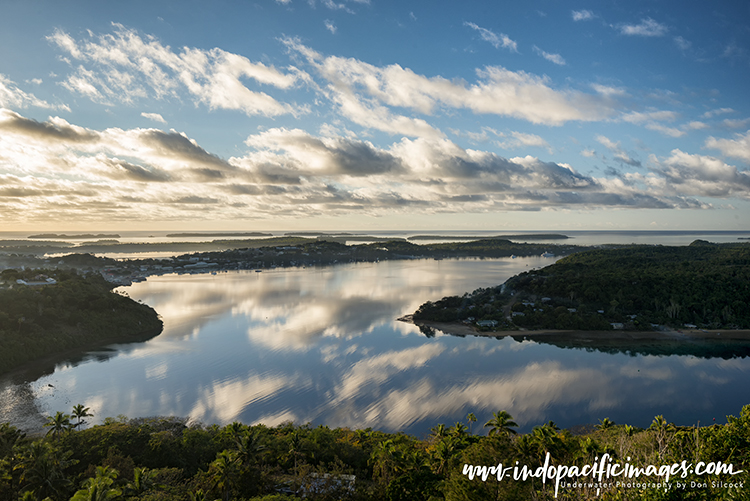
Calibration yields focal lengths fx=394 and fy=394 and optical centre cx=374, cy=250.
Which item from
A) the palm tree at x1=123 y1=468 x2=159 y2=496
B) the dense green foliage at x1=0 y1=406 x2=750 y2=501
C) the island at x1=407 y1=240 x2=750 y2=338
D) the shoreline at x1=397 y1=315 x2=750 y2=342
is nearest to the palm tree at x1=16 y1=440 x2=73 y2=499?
→ the dense green foliage at x1=0 y1=406 x2=750 y2=501

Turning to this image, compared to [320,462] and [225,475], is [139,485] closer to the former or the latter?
[225,475]

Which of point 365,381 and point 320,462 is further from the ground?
point 320,462

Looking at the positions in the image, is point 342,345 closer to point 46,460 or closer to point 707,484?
point 46,460

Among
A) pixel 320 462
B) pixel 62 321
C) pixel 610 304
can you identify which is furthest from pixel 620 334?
pixel 62 321

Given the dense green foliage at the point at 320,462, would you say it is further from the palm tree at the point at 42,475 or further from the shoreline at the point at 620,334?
the shoreline at the point at 620,334

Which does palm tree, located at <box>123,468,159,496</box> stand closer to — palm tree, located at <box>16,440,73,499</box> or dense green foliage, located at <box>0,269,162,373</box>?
palm tree, located at <box>16,440,73,499</box>

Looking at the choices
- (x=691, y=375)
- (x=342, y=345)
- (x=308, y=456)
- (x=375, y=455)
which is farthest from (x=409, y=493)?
(x=691, y=375)

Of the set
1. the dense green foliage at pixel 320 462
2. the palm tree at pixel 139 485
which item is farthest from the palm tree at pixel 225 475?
the palm tree at pixel 139 485

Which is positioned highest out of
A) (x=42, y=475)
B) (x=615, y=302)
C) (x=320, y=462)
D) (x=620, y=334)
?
(x=615, y=302)
